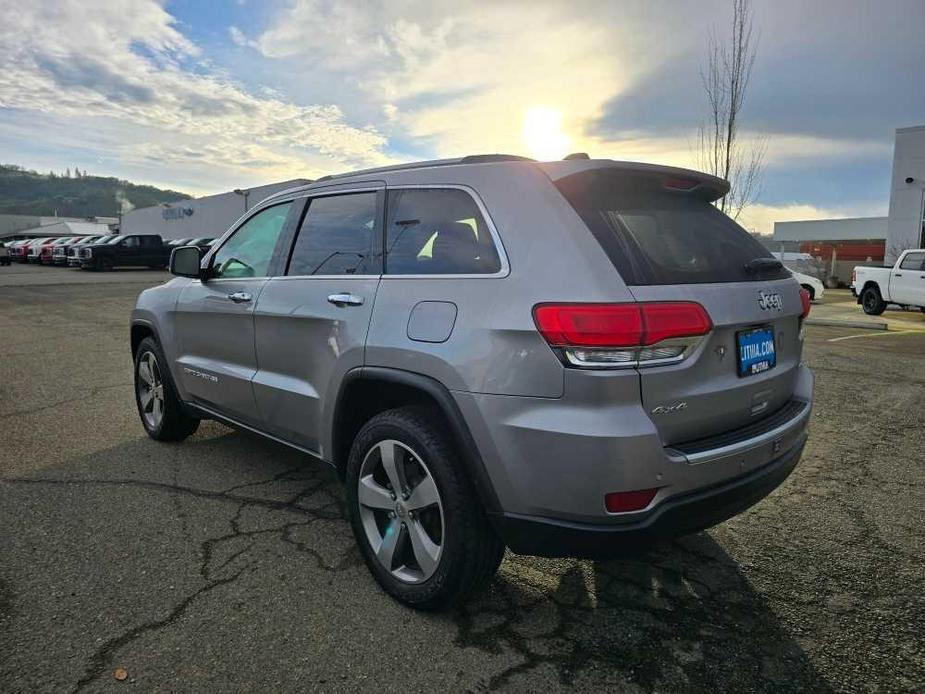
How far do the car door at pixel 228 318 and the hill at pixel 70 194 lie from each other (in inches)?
5107

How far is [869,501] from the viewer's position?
3.77m

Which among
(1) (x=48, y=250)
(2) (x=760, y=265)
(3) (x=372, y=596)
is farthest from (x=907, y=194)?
(1) (x=48, y=250)

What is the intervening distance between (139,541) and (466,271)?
85.0 inches

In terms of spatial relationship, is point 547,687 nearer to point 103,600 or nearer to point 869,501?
point 103,600

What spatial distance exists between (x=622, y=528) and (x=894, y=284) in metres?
17.8

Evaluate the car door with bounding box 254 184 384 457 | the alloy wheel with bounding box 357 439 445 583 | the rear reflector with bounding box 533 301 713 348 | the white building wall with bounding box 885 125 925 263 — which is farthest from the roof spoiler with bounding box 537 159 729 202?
the white building wall with bounding box 885 125 925 263

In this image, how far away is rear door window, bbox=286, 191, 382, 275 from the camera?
118 inches

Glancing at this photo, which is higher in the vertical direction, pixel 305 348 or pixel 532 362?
pixel 532 362

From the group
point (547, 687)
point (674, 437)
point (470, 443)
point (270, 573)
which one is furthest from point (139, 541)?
point (674, 437)

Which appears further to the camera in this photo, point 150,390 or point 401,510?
point 150,390

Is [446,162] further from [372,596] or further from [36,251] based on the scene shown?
[36,251]

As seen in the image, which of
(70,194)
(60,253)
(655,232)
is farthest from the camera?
(70,194)

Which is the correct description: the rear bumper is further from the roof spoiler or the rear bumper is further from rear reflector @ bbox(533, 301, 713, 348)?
the roof spoiler

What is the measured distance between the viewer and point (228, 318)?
3.80 m
